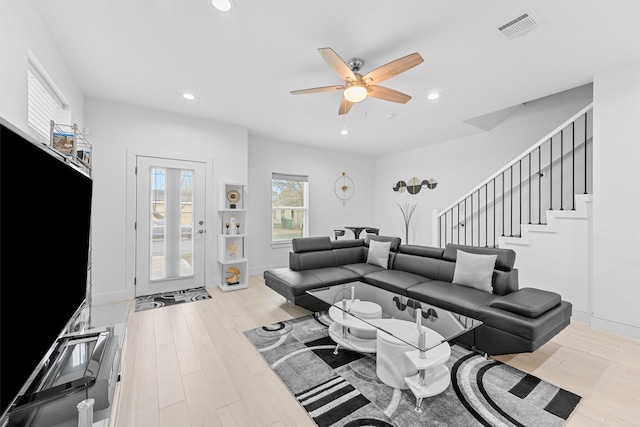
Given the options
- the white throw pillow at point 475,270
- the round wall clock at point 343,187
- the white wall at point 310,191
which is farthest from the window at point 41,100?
the round wall clock at point 343,187

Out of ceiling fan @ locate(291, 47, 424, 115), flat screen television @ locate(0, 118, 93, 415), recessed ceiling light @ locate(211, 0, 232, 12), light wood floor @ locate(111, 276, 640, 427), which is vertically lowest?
light wood floor @ locate(111, 276, 640, 427)

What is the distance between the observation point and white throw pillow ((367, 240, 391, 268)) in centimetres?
408

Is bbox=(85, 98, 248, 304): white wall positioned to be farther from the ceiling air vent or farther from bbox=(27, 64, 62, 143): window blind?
the ceiling air vent

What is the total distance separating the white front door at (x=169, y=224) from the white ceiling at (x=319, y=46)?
3.07ft

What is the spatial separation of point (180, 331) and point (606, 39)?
4.87m

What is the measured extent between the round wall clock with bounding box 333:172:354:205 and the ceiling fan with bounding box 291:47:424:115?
3696 millimetres

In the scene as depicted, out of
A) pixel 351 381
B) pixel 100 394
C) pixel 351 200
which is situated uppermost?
pixel 351 200

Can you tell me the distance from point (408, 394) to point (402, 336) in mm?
381

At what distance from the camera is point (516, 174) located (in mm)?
4539

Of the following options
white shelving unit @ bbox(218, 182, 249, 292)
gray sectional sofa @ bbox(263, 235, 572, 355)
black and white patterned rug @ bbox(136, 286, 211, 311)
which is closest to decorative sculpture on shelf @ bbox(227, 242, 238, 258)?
white shelving unit @ bbox(218, 182, 249, 292)

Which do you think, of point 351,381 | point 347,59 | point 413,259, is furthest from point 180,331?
point 347,59

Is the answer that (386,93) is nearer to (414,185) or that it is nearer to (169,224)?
(169,224)

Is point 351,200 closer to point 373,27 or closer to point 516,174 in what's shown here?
point 516,174

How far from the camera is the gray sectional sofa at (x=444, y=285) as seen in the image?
2.24 m
